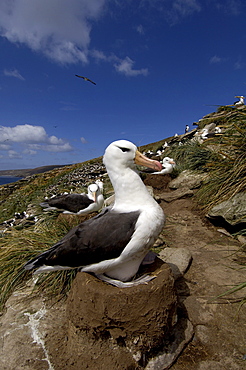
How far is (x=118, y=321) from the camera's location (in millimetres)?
2363

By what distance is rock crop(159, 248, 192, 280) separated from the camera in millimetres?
3829

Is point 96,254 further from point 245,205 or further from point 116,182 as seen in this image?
point 245,205

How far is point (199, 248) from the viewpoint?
15.6 ft

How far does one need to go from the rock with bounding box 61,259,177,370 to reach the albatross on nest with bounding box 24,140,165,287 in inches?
6.5

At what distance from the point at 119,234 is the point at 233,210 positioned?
130 inches

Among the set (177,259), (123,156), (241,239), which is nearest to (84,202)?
(177,259)

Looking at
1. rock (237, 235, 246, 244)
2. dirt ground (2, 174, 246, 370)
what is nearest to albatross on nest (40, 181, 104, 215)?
dirt ground (2, 174, 246, 370)

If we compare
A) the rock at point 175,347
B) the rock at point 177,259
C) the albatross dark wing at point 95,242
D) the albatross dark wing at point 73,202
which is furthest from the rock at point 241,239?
the albatross dark wing at point 73,202

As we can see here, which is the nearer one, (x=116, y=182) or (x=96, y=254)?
(x=96, y=254)

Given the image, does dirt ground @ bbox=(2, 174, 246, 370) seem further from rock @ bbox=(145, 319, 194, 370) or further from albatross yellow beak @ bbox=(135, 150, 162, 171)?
albatross yellow beak @ bbox=(135, 150, 162, 171)

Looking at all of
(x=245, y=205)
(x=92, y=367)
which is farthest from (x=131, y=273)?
(x=245, y=205)

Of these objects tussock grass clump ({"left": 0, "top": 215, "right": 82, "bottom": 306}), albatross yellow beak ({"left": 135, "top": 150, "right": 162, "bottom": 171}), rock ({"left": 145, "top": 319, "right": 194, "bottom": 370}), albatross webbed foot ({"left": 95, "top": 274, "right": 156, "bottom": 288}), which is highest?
albatross yellow beak ({"left": 135, "top": 150, "right": 162, "bottom": 171})

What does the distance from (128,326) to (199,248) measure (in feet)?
9.23

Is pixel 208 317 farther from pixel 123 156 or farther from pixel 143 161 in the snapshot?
pixel 123 156
